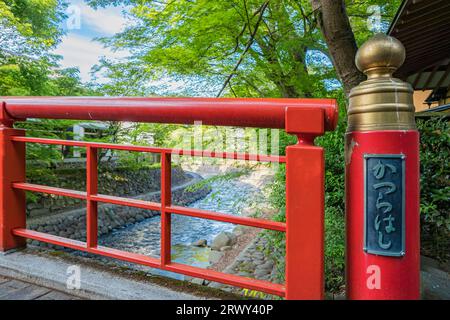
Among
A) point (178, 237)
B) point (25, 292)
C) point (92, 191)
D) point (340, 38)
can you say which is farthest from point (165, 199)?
point (178, 237)

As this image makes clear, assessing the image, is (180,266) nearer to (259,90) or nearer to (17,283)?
(17,283)

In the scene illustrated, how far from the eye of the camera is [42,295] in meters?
1.47

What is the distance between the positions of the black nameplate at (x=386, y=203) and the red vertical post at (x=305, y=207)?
0.16 meters

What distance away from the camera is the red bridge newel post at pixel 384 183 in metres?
1.02

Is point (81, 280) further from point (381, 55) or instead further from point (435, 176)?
point (435, 176)

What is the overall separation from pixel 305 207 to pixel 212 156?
0.44 metres

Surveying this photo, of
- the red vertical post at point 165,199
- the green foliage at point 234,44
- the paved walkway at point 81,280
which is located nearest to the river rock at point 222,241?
the green foliage at point 234,44

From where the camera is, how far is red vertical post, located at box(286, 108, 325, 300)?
42.0 inches

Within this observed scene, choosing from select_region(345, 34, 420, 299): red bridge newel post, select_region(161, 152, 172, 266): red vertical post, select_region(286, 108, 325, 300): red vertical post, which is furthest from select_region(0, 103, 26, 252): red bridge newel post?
select_region(345, 34, 420, 299): red bridge newel post

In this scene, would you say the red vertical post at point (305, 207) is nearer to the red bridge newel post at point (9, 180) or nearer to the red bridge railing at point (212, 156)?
the red bridge railing at point (212, 156)

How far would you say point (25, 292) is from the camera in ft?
4.93

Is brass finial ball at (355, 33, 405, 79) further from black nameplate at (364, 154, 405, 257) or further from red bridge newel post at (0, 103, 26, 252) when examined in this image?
red bridge newel post at (0, 103, 26, 252)

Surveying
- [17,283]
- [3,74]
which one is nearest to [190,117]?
[17,283]
